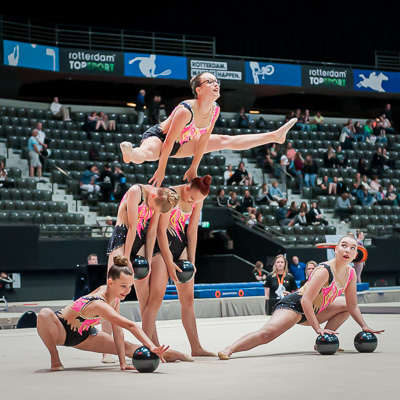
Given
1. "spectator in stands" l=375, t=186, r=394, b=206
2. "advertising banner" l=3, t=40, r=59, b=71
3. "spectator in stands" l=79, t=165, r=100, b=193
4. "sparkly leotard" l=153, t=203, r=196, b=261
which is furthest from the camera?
"spectator in stands" l=375, t=186, r=394, b=206

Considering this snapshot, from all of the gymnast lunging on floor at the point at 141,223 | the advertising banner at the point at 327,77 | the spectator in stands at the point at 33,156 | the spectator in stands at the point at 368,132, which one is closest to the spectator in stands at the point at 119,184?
the spectator in stands at the point at 33,156

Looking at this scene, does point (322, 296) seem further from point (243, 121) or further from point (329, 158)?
point (243, 121)

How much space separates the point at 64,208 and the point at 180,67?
7.35 metres

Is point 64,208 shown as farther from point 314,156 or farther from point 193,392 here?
point 193,392

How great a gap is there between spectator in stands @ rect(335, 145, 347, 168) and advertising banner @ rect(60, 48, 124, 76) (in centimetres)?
689

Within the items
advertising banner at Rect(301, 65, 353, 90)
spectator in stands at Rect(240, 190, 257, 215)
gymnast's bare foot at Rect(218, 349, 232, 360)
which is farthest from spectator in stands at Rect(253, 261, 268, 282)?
advertising banner at Rect(301, 65, 353, 90)

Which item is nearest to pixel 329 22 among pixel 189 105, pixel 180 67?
pixel 180 67

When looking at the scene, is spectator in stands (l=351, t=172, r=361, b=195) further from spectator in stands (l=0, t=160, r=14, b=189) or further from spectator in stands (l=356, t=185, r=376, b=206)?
spectator in stands (l=0, t=160, r=14, b=189)

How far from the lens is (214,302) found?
12367 millimetres

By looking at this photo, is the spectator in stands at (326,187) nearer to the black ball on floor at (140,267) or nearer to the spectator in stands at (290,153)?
the spectator in stands at (290,153)

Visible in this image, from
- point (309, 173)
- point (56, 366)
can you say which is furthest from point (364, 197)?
point (56, 366)

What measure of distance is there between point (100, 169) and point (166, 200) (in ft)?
42.3

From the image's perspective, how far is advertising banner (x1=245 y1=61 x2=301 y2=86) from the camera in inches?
939

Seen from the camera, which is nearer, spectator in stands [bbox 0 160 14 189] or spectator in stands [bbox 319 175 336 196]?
spectator in stands [bbox 0 160 14 189]
